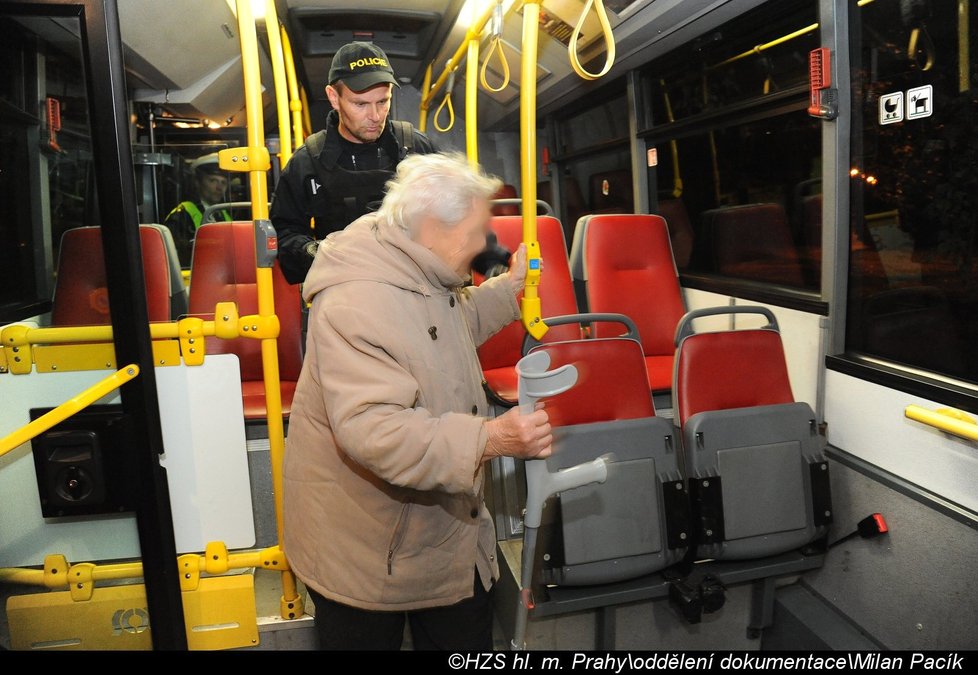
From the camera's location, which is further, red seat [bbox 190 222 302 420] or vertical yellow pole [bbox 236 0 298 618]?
red seat [bbox 190 222 302 420]

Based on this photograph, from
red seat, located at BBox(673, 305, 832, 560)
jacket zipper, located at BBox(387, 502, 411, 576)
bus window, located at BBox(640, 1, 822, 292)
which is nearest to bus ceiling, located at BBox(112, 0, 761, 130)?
bus window, located at BBox(640, 1, 822, 292)

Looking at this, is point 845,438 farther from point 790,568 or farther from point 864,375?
point 790,568

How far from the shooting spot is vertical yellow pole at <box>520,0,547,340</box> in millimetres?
2320

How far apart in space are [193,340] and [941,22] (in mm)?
2484

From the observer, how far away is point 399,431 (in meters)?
1.33

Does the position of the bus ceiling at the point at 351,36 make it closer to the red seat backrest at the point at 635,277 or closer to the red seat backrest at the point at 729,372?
the red seat backrest at the point at 635,277

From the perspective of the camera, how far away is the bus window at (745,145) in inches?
125

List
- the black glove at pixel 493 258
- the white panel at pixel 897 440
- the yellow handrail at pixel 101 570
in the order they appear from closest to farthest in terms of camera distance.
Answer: the yellow handrail at pixel 101 570 → the black glove at pixel 493 258 → the white panel at pixel 897 440

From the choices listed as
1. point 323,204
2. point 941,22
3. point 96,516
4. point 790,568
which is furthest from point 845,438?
point 96,516

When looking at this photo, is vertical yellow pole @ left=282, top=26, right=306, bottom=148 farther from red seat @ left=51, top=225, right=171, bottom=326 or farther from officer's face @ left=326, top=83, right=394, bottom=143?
red seat @ left=51, top=225, right=171, bottom=326

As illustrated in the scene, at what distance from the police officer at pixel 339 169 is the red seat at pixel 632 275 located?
136cm

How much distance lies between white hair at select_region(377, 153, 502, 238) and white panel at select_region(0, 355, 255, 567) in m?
0.71

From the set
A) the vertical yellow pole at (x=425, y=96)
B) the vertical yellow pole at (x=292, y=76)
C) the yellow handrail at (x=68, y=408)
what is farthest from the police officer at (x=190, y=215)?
the vertical yellow pole at (x=425, y=96)

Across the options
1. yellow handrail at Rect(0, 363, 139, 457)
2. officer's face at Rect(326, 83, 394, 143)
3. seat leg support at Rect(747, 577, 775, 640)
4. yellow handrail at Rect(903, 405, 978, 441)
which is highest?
officer's face at Rect(326, 83, 394, 143)
